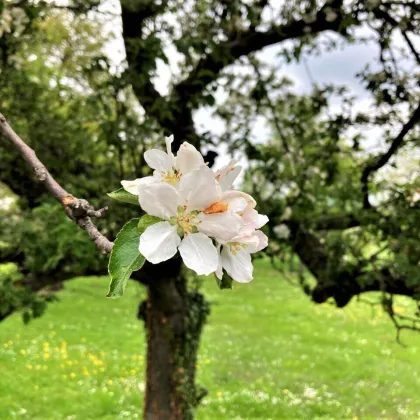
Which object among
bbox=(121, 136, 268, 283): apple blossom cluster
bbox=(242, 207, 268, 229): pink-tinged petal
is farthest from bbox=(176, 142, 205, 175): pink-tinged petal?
bbox=(242, 207, 268, 229): pink-tinged petal

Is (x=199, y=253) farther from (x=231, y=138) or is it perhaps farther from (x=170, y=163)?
(x=231, y=138)

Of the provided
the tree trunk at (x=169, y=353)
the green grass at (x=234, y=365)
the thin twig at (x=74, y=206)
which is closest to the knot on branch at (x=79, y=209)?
the thin twig at (x=74, y=206)

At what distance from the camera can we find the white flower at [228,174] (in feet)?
3.09

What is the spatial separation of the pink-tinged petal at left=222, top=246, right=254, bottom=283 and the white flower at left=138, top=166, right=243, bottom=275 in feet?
0.20

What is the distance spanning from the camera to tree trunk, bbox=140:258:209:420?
4.99 meters

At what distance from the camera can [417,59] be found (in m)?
3.87

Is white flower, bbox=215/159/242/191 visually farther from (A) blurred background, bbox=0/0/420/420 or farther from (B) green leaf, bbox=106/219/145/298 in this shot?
(A) blurred background, bbox=0/0/420/420

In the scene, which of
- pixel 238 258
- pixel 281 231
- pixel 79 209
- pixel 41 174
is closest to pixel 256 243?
pixel 238 258

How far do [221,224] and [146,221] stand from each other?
4.3 inches

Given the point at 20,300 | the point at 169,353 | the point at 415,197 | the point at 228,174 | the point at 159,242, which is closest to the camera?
the point at 159,242

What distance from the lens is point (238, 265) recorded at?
0.94 meters

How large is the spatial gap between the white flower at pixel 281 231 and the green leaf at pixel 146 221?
11.3 ft

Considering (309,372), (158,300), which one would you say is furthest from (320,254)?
(309,372)

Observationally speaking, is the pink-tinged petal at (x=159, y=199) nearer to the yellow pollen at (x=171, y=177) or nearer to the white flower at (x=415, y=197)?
the yellow pollen at (x=171, y=177)
